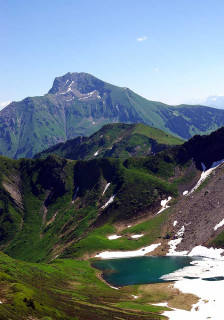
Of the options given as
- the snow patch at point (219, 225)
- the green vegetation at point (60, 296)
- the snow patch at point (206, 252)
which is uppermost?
the green vegetation at point (60, 296)

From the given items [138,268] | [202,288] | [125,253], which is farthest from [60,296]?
[125,253]

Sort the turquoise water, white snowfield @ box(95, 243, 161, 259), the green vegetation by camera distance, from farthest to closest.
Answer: white snowfield @ box(95, 243, 161, 259)
the turquoise water
the green vegetation

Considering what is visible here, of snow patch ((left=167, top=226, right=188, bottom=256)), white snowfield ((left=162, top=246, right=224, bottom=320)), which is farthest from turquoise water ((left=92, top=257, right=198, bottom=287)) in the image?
snow patch ((left=167, top=226, right=188, bottom=256))

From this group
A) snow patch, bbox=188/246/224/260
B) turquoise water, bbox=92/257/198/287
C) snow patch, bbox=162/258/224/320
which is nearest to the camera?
snow patch, bbox=162/258/224/320

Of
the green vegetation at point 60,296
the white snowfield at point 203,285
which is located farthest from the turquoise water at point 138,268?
the green vegetation at point 60,296

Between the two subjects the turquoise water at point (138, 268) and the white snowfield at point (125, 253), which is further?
the white snowfield at point (125, 253)

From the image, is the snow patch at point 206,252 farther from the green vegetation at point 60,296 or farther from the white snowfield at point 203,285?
the green vegetation at point 60,296

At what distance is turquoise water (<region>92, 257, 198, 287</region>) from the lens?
470 ft

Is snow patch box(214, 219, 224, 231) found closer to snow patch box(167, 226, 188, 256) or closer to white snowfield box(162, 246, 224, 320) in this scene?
white snowfield box(162, 246, 224, 320)

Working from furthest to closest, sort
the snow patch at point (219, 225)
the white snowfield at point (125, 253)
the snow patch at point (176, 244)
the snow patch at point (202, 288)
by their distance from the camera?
the white snowfield at point (125, 253) < the snow patch at point (219, 225) < the snow patch at point (176, 244) < the snow patch at point (202, 288)

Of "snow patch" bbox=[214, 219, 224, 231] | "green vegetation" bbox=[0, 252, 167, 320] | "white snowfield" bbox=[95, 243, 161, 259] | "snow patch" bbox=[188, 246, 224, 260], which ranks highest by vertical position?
"green vegetation" bbox=[0, 252, 167, 320]

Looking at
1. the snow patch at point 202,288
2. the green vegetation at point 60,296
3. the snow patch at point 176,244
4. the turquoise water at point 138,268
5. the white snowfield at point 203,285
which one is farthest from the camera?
the snow patch at point 176,244

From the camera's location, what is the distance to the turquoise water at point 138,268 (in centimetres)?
14338

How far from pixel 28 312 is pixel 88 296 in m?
47.2
